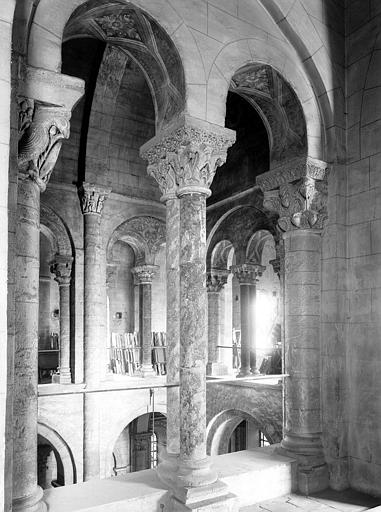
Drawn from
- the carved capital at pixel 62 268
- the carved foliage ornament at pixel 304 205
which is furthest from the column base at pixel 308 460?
the carved capital at pixel 62 268

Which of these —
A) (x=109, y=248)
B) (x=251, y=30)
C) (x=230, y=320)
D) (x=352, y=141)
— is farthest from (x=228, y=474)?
(x=230, y=320)

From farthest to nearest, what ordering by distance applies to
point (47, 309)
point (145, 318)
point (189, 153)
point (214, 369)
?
point (47, 309) < point (145, 318) < point (214, 369) < point (189, 153)

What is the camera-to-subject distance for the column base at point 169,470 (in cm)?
426

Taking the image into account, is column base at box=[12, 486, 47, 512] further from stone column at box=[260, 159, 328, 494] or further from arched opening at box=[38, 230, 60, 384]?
arched opening at box=[38, 230, 60, 384]

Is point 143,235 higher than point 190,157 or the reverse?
higher

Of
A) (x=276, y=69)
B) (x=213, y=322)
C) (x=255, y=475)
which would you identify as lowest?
(x=255, y=475)

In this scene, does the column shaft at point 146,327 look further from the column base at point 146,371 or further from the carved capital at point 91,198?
the carved capital at point 91,198

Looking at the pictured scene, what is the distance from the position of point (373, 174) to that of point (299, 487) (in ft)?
11.4

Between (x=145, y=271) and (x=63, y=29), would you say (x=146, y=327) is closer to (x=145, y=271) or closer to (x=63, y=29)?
(x=145, y=271)

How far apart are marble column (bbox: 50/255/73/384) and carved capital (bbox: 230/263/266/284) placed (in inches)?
160

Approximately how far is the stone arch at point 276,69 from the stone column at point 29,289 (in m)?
1.66

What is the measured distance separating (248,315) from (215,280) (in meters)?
1.61

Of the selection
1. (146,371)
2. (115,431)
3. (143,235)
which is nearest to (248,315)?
(146,371)

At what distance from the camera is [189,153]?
4660mm
